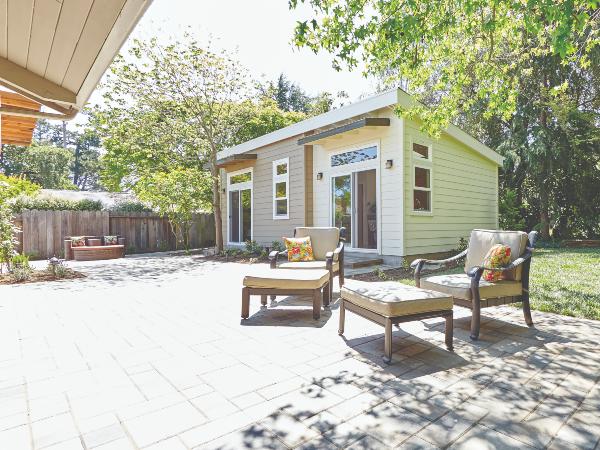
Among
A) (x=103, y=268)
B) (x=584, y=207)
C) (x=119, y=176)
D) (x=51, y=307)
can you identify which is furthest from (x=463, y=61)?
(x=119, y=176)

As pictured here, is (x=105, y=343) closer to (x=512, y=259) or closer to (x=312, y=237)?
(x=312, y=237)

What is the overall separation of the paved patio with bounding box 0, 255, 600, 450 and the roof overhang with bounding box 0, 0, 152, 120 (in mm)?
2257

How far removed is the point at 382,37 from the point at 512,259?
306cm

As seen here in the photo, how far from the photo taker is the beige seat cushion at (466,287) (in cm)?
327

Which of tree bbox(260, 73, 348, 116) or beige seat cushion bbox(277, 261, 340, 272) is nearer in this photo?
beige seat cushion bbox(277, 261, 340, 272)

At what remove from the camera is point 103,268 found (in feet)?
27.1

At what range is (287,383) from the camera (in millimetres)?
2324

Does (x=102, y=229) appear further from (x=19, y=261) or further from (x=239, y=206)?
(x=19, y=261)

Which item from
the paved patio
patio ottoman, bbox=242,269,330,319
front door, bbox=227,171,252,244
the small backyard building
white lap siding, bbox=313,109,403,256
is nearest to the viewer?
the paved patio

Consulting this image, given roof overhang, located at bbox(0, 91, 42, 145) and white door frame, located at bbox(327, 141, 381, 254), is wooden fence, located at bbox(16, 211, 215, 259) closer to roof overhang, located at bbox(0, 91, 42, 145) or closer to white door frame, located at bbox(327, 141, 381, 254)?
roof overhang, located at bbox(0, 91, 42, 145)

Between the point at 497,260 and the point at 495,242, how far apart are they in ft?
1.19

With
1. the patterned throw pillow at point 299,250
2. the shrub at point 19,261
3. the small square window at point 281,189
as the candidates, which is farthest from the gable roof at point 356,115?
the shrub at point 19,261

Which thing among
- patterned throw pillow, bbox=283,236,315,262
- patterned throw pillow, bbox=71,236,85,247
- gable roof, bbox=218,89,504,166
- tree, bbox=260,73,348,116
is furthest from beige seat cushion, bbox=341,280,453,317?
tree, bbox=260,73,348,116

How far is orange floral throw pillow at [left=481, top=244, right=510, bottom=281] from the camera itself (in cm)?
349
